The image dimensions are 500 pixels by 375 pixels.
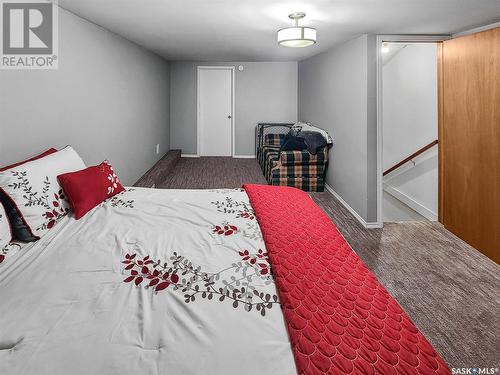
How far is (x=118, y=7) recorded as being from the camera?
285cm

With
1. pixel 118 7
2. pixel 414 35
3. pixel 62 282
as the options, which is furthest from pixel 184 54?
pixel 62 282

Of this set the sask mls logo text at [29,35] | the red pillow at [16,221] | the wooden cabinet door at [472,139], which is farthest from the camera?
the wooden cabinet door at [472,139]

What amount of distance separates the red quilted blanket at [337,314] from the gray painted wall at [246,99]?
5758 mm

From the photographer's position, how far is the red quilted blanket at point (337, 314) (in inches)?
37.4

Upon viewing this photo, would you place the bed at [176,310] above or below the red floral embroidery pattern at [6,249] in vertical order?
below

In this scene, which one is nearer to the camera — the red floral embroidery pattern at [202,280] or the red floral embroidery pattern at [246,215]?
the red floral embroidery pattern at [202,280]

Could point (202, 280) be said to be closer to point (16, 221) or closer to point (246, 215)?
point (246, 215)

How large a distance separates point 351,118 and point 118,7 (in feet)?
8.76

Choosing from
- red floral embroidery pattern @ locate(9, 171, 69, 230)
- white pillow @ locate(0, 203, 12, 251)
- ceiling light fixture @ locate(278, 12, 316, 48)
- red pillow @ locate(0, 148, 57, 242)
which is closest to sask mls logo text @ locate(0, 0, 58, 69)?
red floral embroidery pattern @ locate(9, 171, 69, 230)

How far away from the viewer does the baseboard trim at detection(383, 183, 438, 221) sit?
4.46 metres

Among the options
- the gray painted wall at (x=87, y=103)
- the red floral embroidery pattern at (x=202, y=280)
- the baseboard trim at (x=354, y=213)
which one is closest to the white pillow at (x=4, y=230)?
the red floral embroidery pattern at (x=202, y=280)

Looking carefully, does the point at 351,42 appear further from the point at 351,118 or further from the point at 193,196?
the point at 193,196

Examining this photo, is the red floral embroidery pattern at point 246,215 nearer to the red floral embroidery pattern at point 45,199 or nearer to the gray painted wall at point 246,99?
the red floral embroidery pattern at point 45,199

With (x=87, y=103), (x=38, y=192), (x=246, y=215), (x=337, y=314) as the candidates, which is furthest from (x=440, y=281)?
(x=87, y=103)
